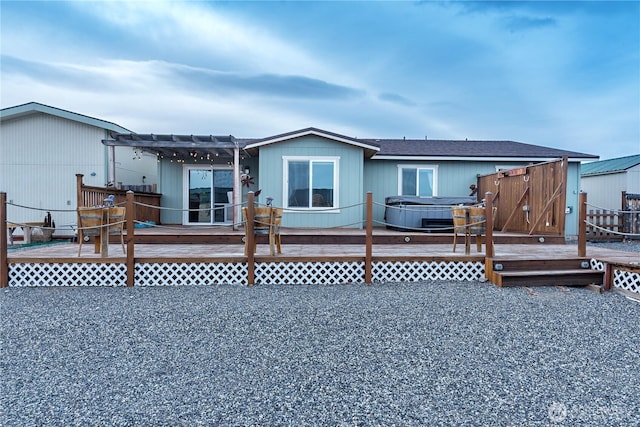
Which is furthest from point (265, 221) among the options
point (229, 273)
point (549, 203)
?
point (549, 203)

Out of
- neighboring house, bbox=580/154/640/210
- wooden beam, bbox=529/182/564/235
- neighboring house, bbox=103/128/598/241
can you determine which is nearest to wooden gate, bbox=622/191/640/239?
neighboring house, bbox=103/128/598/241

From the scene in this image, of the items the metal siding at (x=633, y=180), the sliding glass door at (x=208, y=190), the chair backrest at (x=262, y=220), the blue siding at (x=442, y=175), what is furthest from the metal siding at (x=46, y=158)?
the metal siding at (x=633, y=180)

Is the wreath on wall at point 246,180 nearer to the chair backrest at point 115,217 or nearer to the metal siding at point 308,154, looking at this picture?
the metal siding at point 308,154

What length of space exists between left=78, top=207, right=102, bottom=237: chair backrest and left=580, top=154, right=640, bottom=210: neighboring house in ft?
51.6

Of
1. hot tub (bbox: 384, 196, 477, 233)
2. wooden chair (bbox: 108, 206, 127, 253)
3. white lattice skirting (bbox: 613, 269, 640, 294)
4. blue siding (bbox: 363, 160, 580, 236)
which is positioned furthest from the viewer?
blue siding (bbox: 363, 160, 580, 236)

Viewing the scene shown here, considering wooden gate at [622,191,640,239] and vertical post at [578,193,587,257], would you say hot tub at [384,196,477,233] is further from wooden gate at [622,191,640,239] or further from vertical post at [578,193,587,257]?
wooden gate at [622,191,640,239]

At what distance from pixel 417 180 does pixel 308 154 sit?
3.54 m

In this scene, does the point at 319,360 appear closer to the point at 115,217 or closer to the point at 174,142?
the point at 115,217

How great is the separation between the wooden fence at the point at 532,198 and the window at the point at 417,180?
154cm

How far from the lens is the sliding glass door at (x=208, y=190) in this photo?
409 inches

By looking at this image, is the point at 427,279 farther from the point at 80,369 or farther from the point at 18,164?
the point at 18,164

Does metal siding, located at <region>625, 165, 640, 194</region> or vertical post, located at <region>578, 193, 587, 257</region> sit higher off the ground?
metal siding, located at <region>625, 165, 640, 194</region>

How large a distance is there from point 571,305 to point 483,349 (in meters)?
1.92

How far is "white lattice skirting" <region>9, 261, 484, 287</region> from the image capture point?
4.68 metres
